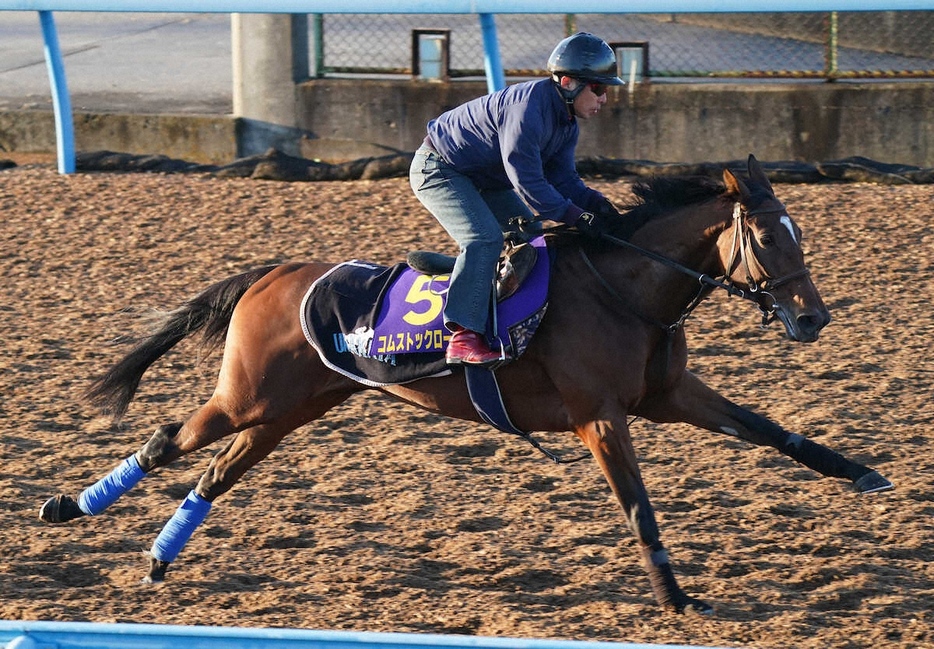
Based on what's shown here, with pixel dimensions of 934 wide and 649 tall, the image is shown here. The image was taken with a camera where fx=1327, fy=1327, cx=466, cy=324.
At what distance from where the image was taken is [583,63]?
15.3 ft

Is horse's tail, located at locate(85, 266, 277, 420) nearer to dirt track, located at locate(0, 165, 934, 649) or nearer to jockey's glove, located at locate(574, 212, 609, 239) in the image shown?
dirt track, located at locate(0, 165, 934, 649)

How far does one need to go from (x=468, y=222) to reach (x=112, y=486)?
172 cm

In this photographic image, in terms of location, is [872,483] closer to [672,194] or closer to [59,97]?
[672,194]

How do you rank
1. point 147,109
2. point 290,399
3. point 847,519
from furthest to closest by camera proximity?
point 147,109, point 847,519, point 290,399

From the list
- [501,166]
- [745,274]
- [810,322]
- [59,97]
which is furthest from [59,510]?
[59,97]

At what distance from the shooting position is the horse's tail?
533 cm

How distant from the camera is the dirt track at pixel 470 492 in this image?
4.68 m

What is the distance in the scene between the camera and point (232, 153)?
34.4ft

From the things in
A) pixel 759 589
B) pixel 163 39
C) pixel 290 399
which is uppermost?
pixel 163 39

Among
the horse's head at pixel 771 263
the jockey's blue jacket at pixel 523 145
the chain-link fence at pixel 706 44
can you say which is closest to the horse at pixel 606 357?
the horse's head at pixel 771 263

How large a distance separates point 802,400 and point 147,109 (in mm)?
7213

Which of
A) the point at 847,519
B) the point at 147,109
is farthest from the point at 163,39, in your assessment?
the point at 847,519

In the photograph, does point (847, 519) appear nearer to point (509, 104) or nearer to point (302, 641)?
A: point (509, 104)

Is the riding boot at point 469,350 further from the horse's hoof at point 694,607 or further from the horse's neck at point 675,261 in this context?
the horse's hoof at point 694,607
